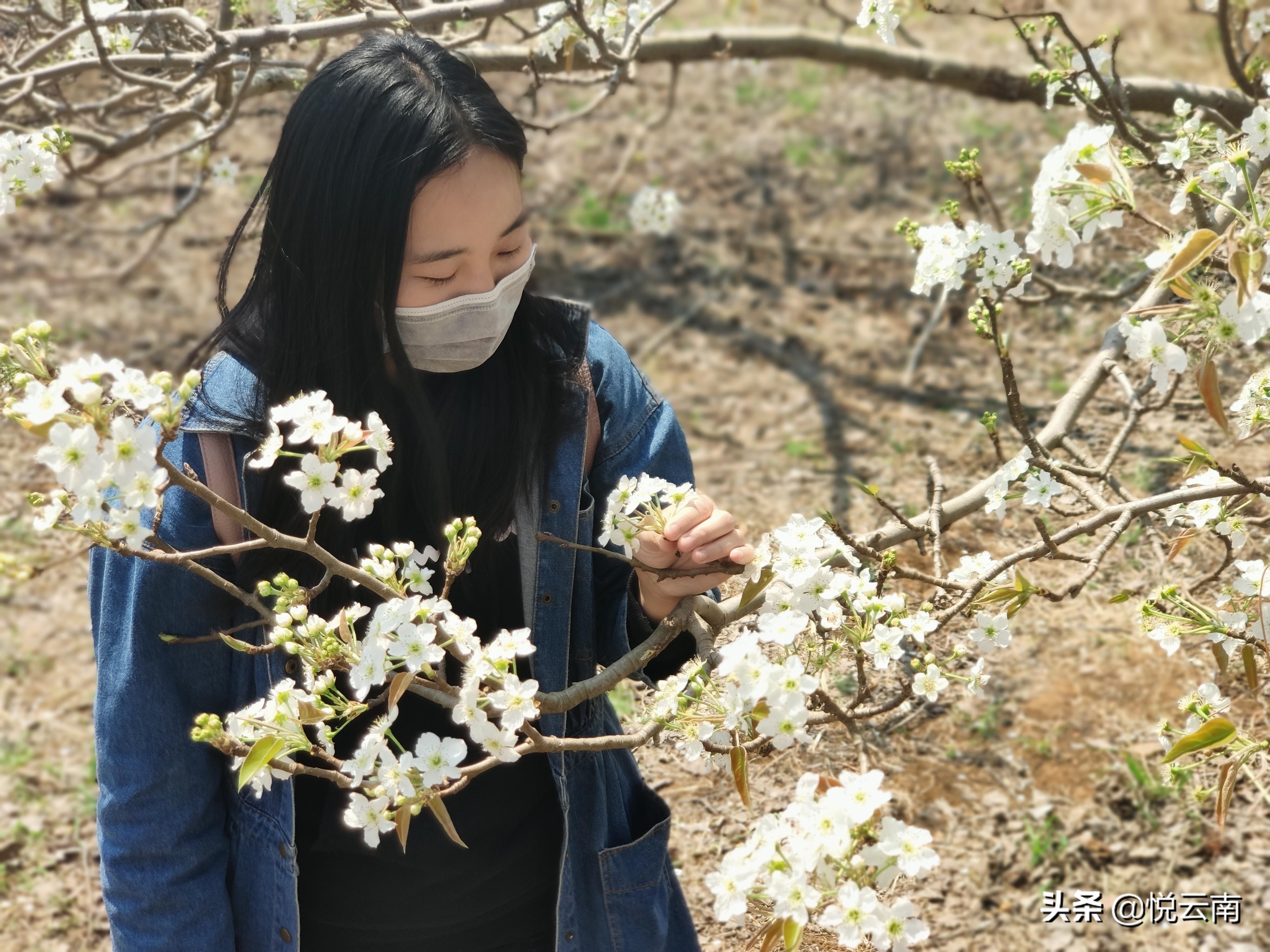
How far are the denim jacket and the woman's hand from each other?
220mm

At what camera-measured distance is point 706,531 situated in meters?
1.43

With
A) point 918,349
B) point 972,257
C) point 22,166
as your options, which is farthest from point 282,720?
point 918,349

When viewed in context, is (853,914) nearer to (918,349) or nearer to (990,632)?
(990,632)

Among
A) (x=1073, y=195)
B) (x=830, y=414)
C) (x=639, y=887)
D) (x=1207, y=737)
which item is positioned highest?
(x=1073, y=195)

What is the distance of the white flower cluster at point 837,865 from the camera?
1083 millimetres

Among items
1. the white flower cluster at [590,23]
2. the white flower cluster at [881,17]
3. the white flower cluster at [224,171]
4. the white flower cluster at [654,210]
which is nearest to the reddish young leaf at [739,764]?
the white flower cluster at [881,17]

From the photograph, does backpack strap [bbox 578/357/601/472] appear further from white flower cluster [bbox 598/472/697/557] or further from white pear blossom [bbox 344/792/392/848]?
white pear blossom [bbox 344/792/392/848]

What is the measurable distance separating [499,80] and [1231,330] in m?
5.74

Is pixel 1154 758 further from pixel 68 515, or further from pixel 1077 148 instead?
pixel 68 515

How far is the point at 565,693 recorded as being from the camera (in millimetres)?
1435

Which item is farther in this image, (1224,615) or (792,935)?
(1224,615)

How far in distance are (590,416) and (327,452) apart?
0.67m

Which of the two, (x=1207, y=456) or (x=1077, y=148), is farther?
(x=1207, y=456)

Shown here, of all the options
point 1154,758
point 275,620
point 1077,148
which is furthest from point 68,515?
point 1154,758
